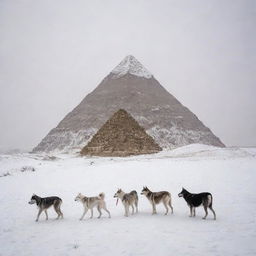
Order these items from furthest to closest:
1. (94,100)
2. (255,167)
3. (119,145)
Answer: (94,100) → (119,145) → (255,167)

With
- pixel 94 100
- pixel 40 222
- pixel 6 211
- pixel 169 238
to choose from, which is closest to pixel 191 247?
pixel 169 238

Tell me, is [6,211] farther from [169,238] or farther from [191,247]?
[191,247]

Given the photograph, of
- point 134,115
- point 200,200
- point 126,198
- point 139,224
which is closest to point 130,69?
point 134,115

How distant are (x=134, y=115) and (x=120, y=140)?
6158cm

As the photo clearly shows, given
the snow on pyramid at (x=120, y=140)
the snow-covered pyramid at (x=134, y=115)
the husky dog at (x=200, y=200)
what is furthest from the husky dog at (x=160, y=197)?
the snow-covered pyramid at (x=134, y=115)

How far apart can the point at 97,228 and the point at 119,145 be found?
35.8 metres

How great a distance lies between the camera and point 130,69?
137m

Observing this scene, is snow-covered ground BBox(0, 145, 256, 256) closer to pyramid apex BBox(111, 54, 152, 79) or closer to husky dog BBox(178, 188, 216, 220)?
husky dog BBox(178, 188, 216, 220)

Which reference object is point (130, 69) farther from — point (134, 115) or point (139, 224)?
point (139, 224)

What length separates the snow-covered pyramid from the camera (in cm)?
9719

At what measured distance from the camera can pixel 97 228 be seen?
22.3ft

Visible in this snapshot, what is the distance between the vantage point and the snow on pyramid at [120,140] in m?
42.2

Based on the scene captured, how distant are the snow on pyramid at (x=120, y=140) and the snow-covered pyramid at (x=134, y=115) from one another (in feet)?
136

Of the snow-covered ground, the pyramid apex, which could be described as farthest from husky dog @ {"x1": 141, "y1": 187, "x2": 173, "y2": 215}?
the pyramid apex
